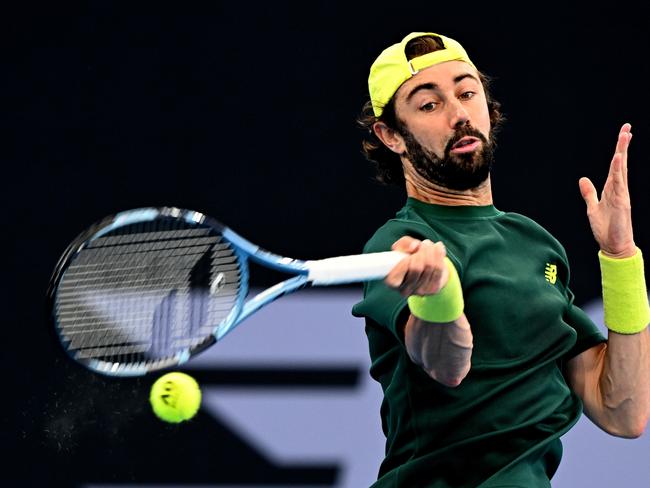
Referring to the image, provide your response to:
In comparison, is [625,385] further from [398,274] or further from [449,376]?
[398,274]

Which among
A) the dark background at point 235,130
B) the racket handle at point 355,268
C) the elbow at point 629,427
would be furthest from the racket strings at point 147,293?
the dark background at point 235,130

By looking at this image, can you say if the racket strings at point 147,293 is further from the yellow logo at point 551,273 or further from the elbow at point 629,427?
the elbow at point 629,427

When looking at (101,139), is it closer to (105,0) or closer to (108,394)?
(105,0)

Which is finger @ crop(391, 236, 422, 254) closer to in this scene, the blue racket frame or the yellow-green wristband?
the blue racket frame

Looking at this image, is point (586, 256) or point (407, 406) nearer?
point (407, 406)

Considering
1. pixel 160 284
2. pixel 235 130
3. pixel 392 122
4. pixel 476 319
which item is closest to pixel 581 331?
pixel 476 319

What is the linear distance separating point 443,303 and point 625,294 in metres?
0.67

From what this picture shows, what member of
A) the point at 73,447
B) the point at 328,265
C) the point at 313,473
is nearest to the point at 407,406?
the point at 328,265

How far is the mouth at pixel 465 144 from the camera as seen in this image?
10.6ft

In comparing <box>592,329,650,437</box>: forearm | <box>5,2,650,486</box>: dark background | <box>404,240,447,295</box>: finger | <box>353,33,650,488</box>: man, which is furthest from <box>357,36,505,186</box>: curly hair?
<box>5,2,650,486</box>: dark background

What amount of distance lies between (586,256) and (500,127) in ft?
1.87

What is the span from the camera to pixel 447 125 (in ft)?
10.7

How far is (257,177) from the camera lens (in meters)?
4.90

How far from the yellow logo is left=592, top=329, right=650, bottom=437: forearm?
0.63 ft
